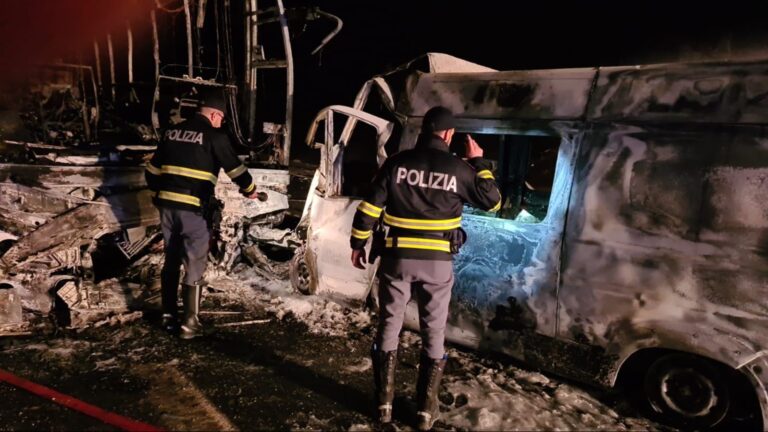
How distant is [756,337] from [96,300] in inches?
207

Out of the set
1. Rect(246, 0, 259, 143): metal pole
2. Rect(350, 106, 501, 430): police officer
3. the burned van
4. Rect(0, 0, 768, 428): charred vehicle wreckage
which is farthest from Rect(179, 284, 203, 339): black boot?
Rect(246, 0, 259, 143): metal pole

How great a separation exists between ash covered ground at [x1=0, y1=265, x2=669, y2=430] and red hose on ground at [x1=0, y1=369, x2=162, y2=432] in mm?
43

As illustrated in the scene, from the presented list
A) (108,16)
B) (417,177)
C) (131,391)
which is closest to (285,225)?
(131,391)

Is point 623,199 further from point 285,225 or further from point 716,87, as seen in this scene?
point 285,225

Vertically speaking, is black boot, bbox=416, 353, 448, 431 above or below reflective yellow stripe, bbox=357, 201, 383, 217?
below

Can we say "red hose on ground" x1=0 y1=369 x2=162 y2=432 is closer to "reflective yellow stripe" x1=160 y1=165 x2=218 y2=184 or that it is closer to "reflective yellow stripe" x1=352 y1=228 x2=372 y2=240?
"reflective yellow stripe" x1=352 y1=228 x2=372 y2=240

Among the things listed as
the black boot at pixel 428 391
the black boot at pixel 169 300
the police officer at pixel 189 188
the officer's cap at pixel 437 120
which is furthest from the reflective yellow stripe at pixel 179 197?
the black boot at pixel 428 391

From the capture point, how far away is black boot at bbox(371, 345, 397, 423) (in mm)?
2963

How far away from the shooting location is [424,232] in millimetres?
2859

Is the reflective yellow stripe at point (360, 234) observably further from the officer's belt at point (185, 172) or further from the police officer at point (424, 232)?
the officer's belt at point (185, 172)

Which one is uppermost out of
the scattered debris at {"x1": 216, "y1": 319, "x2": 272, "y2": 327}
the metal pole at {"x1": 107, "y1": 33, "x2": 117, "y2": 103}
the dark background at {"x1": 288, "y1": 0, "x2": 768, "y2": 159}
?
the dark background at {"x1": 288, "y1": 0, "x2": 768, "y2": 159}

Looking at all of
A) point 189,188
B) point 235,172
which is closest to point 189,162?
point 189,188

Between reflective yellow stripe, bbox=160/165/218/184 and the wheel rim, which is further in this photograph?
reflective yellow stripe, bbox=160/165/218/184

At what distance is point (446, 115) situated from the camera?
9.57 feet
